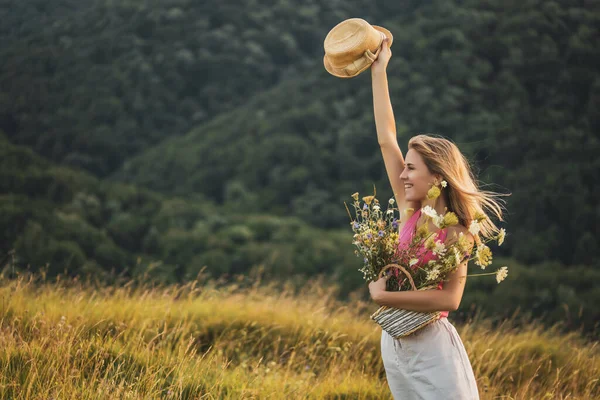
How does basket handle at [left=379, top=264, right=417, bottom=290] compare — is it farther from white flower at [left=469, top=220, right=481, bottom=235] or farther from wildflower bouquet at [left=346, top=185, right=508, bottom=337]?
white flower at [left=469, top=220, right=481, bottom=235]

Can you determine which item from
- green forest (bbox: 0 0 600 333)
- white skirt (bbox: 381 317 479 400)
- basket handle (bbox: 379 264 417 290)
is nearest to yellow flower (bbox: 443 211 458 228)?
basket handle (bbox: 379 264 417 290)

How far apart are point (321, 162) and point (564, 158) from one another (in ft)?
40.6

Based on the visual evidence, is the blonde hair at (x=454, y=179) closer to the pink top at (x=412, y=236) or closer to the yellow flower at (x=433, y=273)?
the pink top at (x=412, y=236)

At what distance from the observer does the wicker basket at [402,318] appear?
8.68ft

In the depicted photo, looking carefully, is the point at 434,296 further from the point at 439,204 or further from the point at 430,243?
the point at 439,204

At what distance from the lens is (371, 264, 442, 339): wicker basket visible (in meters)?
2.65

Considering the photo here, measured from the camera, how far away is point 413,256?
2.69 metres

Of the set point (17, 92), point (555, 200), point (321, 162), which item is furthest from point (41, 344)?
point (17, 92)

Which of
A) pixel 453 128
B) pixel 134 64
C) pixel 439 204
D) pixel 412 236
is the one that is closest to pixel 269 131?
pixel 453 128

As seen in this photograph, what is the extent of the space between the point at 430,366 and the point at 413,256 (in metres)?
0.44

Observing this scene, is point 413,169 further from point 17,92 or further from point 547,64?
point 17,92

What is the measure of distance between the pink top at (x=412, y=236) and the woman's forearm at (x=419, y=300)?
0.38ft

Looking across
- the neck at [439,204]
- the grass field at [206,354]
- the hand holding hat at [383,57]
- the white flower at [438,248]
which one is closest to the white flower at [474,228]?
the white flower at [438,248]

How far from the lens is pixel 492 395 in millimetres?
4633
